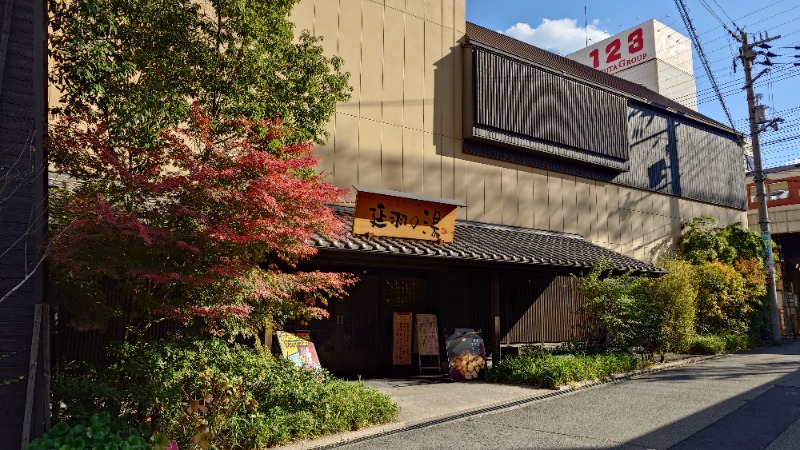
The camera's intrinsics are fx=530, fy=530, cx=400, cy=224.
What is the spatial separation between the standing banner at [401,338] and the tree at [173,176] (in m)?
6.26

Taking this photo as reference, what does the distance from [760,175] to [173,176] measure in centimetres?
2371

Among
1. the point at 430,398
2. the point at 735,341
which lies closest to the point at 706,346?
the point at 735,341

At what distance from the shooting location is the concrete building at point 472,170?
42.4ft

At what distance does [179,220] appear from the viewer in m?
6.60

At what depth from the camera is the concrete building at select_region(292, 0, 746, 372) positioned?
1294 cm

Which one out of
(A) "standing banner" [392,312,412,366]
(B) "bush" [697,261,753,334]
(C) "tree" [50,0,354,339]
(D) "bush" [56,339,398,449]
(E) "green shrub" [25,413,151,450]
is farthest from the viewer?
(B) "bush" [697,261,753,334]

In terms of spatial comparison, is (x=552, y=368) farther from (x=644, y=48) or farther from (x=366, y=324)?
(x=644, y=48)

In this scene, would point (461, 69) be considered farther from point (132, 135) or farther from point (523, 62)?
point (132, 135)

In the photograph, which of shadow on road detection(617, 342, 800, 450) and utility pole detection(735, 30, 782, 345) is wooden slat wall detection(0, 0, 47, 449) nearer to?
shadow on road detection(617, 342, 800, 450)

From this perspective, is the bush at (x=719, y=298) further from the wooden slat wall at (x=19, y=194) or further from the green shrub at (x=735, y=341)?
the wooden slat wall at (x=19, y=194)

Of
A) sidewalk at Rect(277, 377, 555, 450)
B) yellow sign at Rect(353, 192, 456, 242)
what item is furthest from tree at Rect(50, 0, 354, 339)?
yellow sign at Rect(353, 192, 456, 242)

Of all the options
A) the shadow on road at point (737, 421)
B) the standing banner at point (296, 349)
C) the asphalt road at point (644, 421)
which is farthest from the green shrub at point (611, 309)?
the standing banner at point (296, 349)

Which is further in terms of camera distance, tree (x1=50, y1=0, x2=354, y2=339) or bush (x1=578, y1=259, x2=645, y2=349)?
bush (x1=578, y1=259, x2=645, y2=349)

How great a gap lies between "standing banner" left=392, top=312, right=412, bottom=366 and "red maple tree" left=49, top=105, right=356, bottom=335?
22.7ft
